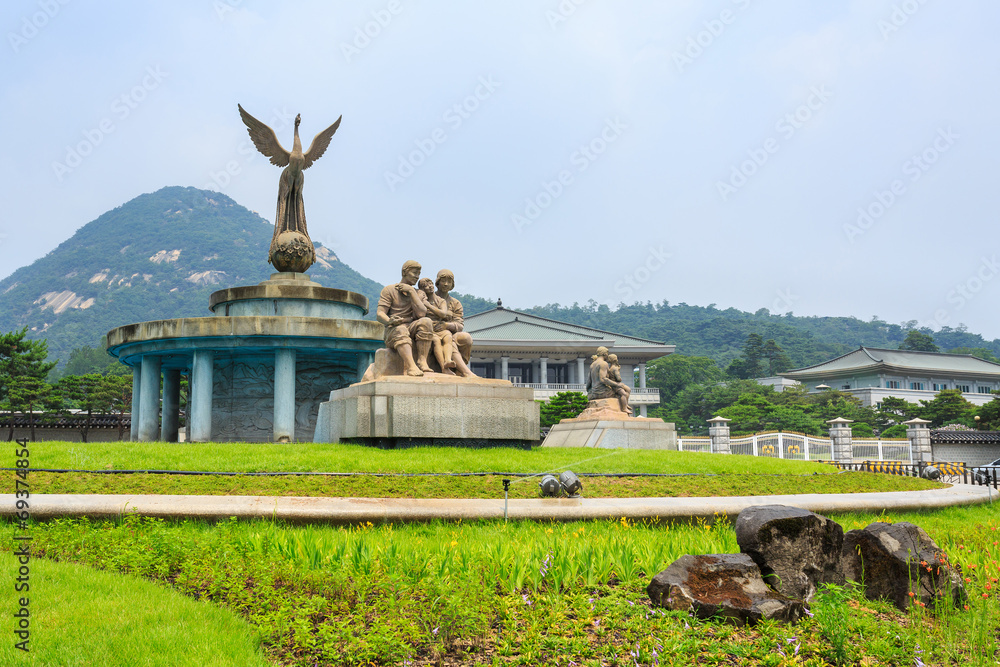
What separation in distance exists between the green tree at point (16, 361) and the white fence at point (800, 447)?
93.2 ft

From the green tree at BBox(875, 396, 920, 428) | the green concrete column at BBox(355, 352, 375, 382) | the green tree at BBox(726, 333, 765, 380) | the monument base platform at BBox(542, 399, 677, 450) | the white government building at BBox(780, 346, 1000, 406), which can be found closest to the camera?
the green concrete column at BBox(355, 352, 375, 382)

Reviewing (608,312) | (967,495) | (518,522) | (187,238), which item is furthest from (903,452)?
(187,238)

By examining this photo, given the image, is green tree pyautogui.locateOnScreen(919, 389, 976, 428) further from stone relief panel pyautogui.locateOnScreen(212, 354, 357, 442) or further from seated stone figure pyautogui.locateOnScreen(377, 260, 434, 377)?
seated stone figure pyautogui.locateOnScreen(377, 260, 434, 377)

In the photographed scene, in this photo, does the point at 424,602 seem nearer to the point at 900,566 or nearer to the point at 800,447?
the point at 900,566

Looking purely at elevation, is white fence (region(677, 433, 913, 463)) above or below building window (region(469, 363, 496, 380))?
below

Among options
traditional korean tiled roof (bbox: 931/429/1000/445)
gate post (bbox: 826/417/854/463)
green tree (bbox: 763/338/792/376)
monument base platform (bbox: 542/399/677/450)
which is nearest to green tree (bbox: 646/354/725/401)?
green tree (bbox: 763/338/792/376)

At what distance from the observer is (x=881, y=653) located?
3.95 metres

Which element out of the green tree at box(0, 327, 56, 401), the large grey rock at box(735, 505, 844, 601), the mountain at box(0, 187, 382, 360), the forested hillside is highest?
the mountain at box(0, 187, 382, 360)

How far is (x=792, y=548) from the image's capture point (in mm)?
4867

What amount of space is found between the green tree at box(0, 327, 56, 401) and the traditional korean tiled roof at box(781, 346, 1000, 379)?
58.0 metres

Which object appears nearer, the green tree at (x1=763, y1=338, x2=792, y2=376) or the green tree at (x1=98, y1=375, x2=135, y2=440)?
the green tree at (x1=98, y1=375, x2=135, y2=440)

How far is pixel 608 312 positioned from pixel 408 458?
121149 mm

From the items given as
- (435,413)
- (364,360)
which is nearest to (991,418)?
(364,360)

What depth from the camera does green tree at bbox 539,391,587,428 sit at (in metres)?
36.2
